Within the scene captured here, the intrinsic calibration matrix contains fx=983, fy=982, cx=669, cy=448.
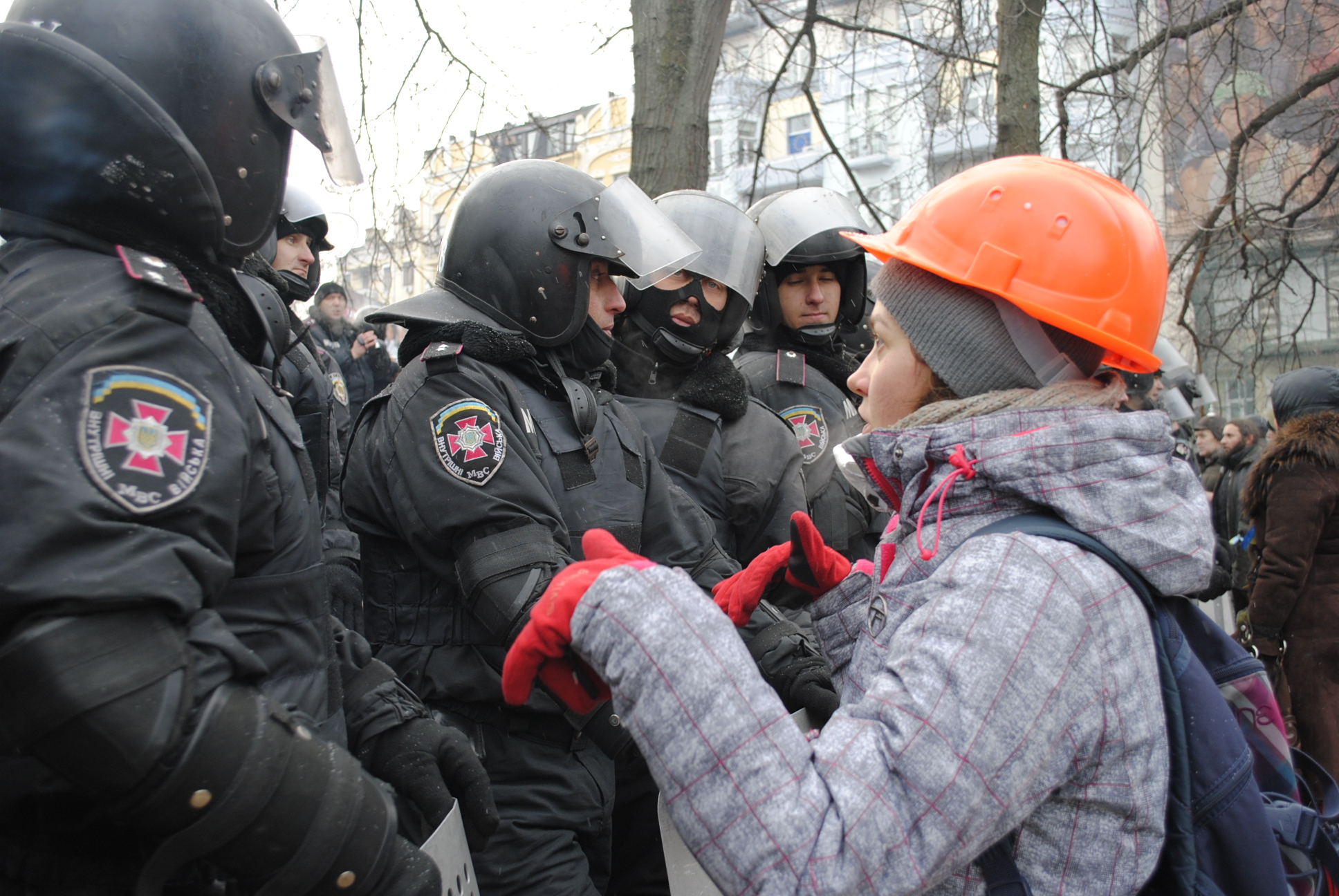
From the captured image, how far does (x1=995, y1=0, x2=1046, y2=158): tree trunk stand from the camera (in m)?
6.59

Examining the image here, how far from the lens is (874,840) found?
110cm

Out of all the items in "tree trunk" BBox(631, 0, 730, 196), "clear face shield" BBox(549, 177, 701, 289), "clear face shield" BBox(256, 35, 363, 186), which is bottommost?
"clear face shield" BBox(549, 177, 701, 289)

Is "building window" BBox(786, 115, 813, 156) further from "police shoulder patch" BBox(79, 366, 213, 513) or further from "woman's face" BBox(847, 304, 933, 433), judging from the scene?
"police shoulder patch" BBox(79, 366, 213, 513)

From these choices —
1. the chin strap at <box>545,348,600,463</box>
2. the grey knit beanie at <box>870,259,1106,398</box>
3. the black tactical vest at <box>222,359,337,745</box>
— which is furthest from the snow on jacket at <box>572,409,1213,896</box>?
the chin strap at <box>545,348,600,463</box>

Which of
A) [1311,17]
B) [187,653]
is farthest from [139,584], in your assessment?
[1311,17]

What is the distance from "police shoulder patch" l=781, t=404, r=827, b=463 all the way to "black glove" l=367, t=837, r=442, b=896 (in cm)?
240

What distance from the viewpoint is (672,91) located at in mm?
4691

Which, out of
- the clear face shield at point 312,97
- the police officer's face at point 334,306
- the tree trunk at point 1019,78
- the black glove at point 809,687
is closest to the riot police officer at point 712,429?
the black glove at point 809,687

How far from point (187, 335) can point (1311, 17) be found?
28.0 feet

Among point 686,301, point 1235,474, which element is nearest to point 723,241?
point 686,301

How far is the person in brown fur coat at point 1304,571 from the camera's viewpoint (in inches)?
173

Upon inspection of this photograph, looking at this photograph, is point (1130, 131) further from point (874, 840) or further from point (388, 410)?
point (874, 840)

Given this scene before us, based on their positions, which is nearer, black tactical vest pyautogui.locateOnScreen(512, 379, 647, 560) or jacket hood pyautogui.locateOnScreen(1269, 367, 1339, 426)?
black tactical vest pyautogui.locateOnScreen(512, 379, 647, 560)

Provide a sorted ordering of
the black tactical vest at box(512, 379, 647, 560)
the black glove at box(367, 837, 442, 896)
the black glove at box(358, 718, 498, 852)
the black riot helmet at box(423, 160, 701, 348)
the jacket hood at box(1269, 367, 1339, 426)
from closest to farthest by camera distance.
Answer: the black glove at box(367, 837, 442, 896) < the black glove at box(358, 718, 498, 852) < the black tactical vest at box(512, 379, 647, 560) < the black riot helmet at box(423, 160, 701, 348) < the jacket hood at box(1269, 367, 1339, 426)
